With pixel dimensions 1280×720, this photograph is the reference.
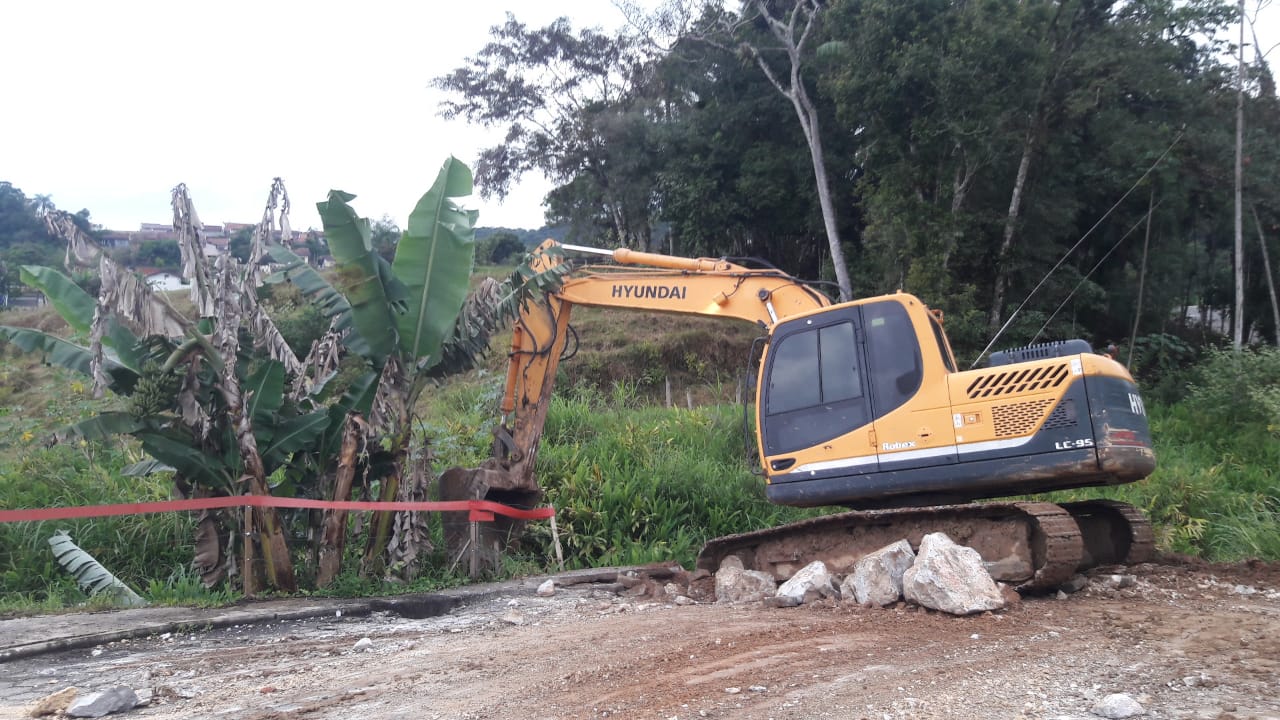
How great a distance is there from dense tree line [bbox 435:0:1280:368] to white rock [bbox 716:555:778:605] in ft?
27.1

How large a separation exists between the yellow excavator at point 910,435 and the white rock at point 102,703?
14.3 feet

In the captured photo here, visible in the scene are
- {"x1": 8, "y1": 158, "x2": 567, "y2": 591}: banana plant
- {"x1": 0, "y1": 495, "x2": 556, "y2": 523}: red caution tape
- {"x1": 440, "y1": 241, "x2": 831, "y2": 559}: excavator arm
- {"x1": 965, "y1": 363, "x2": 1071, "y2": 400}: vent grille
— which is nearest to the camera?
{"x1": 965, "y1": 363, "x2": 1071, "y2": 400}: vent grille

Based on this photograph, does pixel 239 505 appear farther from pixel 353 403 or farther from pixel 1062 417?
pixel 1062 417

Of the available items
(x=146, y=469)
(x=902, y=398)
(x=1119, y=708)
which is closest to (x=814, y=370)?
(x=902, y=398)

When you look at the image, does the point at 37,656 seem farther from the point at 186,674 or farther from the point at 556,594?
the point at 556,594

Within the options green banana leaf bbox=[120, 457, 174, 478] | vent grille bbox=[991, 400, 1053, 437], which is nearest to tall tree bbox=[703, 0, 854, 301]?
vent grille bbox=[991, 400, 1053, 437]

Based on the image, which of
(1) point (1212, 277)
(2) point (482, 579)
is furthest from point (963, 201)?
(2) point (482, 579)

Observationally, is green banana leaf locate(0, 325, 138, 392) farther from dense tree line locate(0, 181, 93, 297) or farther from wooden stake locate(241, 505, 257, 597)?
dense tree line locate(0, 181, 93, 297)

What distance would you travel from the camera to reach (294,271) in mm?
8219

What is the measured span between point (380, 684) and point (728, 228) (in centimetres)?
2034

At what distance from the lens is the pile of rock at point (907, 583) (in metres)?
6.23

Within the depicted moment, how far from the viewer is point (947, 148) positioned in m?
18.5

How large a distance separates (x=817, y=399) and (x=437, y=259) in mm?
3394

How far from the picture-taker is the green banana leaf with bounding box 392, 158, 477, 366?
8.06m
